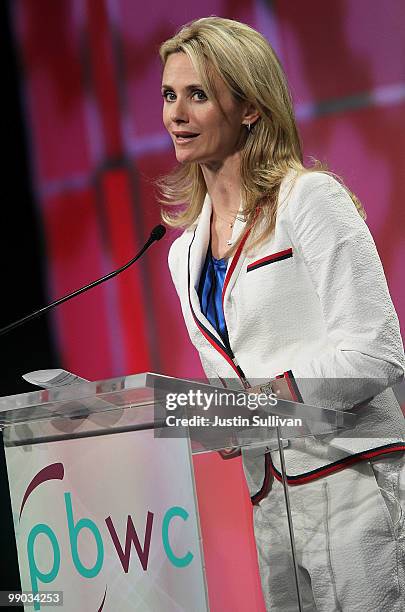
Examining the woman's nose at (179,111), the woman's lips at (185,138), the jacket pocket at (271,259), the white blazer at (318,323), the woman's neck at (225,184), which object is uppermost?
the woman's nose at (179,111)

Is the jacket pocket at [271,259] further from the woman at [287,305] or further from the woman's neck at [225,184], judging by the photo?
the woman's neck at [225,184]

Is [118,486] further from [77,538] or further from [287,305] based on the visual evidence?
[287,305]

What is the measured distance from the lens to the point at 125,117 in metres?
3.60

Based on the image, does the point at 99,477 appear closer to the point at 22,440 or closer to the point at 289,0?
the point at 22,440

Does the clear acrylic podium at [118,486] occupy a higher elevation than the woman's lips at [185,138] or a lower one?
lower

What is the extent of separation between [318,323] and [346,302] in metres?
0.12

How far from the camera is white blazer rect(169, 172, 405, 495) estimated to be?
1.61 meters

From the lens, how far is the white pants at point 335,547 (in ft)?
4.59

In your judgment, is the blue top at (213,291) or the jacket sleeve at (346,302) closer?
the jacket sleeve at (346,302)

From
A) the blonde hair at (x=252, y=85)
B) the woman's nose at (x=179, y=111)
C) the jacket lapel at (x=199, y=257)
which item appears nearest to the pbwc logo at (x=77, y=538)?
the jacket lapel at (x=199, y=257)

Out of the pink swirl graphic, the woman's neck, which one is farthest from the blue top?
the pink swirl graphic

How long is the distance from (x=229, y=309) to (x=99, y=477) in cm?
60

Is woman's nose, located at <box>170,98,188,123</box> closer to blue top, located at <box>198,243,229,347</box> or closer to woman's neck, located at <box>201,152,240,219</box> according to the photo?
woman's neck, located at <box>201,152,240,219</box>

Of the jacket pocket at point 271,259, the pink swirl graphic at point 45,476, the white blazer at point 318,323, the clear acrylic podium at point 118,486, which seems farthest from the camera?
the jacket pocket at point 271,259
